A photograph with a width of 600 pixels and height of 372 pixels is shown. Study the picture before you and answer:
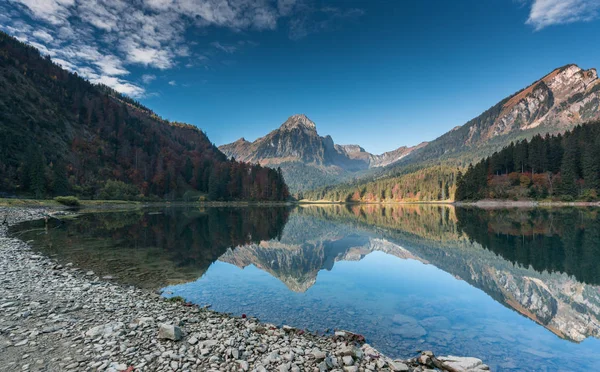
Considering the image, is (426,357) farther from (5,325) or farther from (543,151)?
(543,151)

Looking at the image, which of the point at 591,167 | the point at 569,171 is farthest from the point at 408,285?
the point at 591,167

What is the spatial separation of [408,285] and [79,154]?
164 meters

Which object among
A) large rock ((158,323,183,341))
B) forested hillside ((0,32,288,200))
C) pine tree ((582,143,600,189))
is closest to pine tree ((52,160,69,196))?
forested hillside ((0,32,288,200))

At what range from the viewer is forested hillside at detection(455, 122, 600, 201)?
3565 inches

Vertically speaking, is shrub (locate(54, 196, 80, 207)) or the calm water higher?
shrub (locate(54, 196, 80, 207))

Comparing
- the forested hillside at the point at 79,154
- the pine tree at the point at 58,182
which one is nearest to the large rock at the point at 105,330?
the forested hillside at the point at 79,154

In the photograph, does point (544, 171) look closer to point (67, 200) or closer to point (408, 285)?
point (408, 285)

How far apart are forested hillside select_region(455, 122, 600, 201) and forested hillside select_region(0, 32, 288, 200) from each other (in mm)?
110772

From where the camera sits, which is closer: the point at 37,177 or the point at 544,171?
the point at 37,177

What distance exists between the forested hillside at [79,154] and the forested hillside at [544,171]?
111 m

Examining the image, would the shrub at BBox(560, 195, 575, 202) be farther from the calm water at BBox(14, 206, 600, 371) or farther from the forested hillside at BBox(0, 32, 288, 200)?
the forested hillside at BBox(0, 32, 288, 200)

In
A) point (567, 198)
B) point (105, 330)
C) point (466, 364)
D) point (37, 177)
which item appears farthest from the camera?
point (567, 198)

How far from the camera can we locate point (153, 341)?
26.1 ft

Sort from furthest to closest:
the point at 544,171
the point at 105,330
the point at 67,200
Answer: the point at 544,171 → the point at 67,200 → the point at 105,330
